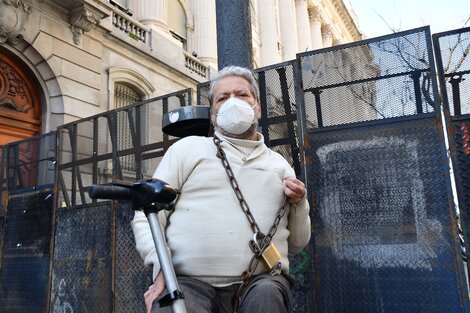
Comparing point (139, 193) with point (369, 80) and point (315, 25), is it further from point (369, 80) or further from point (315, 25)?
point (315, 25)

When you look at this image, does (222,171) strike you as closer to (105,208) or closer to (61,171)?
(105,208)

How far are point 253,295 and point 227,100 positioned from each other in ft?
3.62

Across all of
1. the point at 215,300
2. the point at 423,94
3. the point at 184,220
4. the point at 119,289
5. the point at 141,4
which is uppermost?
the point at 141,4

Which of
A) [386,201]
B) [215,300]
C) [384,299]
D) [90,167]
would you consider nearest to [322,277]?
[384,299]

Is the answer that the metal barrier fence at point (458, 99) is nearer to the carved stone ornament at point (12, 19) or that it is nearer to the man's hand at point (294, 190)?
the man's hand at point (294, 190)

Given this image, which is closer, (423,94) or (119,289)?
(423,94)

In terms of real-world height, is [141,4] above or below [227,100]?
above

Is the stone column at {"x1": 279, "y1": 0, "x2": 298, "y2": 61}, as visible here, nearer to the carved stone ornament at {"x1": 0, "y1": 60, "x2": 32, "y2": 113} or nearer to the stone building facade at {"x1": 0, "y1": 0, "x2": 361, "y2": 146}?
the stone building facade at {"x1": 0, "y1": 0, "x2": 361, "y2": 146}

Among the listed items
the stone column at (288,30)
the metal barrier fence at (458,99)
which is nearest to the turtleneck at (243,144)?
A: the metal barrier fence at (458,99)

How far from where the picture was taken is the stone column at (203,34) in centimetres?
1864

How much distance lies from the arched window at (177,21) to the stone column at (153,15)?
6.95ft

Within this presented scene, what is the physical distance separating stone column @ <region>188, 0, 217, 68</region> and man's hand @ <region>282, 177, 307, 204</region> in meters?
16.9

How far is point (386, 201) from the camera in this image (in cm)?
334

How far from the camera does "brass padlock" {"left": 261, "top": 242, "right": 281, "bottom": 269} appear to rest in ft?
6.68
